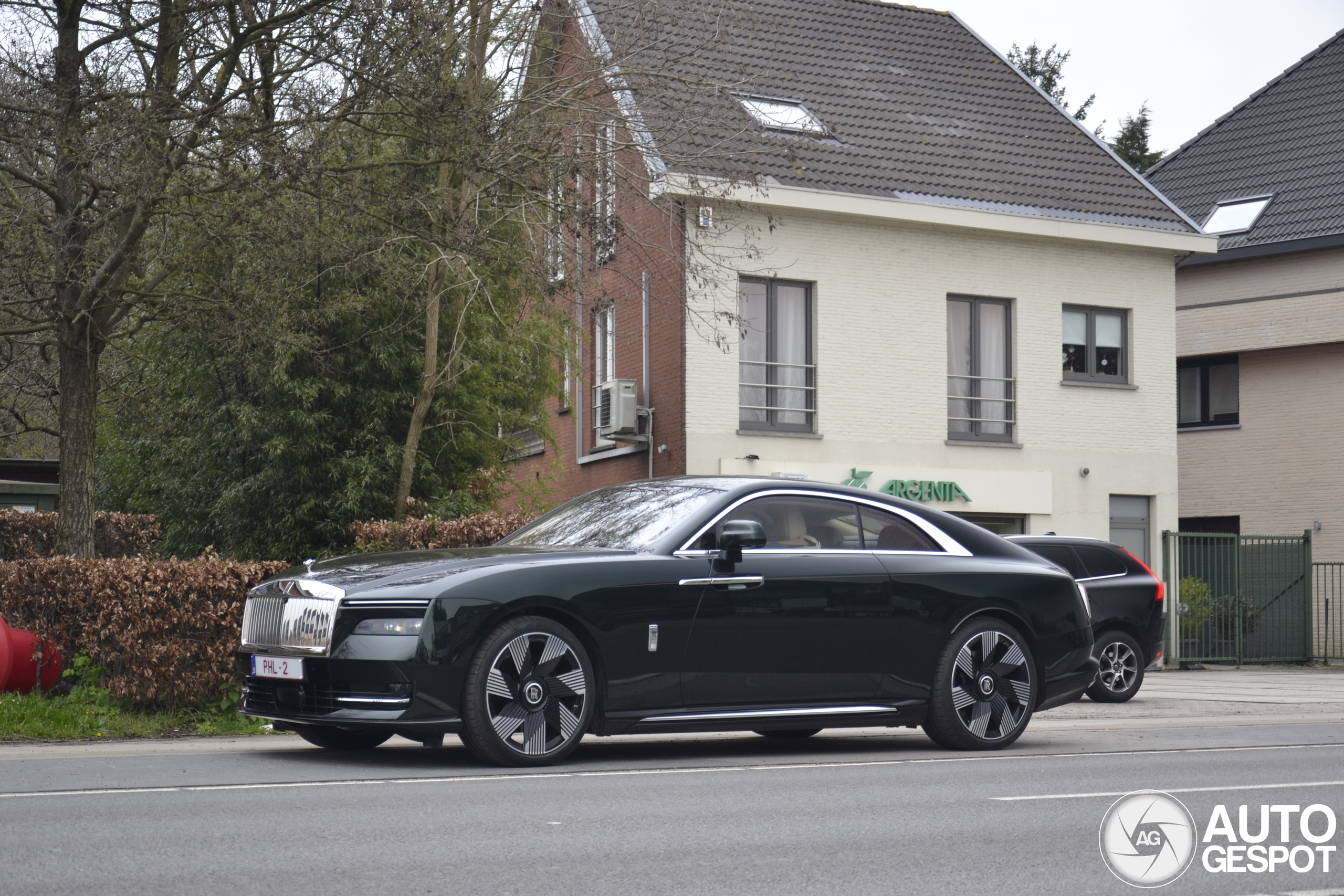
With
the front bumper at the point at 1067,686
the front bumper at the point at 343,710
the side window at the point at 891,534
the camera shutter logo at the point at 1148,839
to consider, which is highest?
the side window at the point at 891,534

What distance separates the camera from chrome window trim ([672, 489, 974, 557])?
9438mm

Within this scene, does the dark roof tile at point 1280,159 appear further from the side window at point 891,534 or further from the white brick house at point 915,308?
the side window at point 891,534

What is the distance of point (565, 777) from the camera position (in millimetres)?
8430

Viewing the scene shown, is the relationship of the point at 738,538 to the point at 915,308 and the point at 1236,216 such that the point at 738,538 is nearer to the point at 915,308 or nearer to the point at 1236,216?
the point at 915,308

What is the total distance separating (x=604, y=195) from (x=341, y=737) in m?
7.01

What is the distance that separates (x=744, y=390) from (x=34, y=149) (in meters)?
11.7

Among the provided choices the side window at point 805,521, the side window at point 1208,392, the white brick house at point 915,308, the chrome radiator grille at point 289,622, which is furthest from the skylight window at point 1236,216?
the chrome radiator grille at point 289,622

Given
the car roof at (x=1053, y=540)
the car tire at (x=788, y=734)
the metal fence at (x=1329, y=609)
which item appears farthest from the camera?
the metal fence at (x=1329, y=609)

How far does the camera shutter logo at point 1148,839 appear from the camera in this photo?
19.9 feet

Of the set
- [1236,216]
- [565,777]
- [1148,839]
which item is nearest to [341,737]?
[565,777]

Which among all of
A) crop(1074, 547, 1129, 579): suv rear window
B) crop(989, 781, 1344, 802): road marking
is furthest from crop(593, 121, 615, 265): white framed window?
crop(989, 781, 1344, 802): road marking

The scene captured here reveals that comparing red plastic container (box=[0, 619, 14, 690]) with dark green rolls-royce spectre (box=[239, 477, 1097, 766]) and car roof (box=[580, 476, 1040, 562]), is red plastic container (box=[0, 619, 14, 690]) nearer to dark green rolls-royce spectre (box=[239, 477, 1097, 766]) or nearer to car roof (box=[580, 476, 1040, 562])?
dark green rolls-royce spectre (box=[239, 477, 1097, 766])

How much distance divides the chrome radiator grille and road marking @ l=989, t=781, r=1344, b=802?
3.45m

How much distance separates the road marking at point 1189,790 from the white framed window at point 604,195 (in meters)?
7.76
